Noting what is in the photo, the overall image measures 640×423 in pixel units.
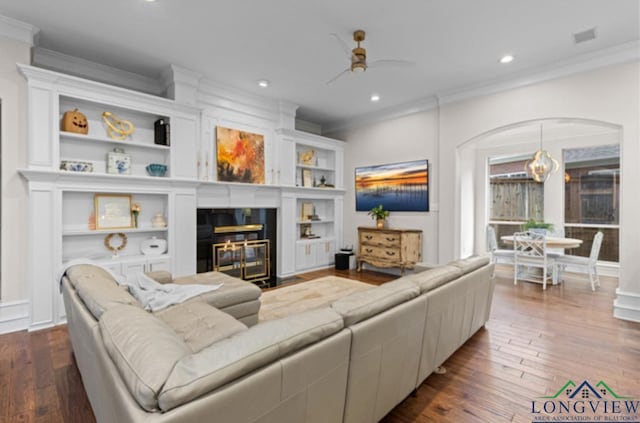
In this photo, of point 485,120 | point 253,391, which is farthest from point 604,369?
point 485,120

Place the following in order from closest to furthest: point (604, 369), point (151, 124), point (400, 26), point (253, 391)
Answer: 1. point (253, 391)
2. point (604, 369)
3. point (400, 26)
4. point (151, 124)

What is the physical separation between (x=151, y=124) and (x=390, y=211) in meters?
4.24

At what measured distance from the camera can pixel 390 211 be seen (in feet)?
19.1

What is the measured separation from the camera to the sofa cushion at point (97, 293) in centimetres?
152

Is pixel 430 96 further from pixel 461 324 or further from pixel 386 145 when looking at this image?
pixel 461 324

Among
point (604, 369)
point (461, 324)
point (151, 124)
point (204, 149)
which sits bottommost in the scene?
point (604, 369)

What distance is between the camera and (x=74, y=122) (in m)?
3.48

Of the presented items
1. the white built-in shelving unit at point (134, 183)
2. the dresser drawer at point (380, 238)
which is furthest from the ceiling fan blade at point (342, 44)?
the dresser drawer at point (380, 238)

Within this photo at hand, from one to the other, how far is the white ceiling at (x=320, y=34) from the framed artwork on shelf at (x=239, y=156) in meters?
0.81

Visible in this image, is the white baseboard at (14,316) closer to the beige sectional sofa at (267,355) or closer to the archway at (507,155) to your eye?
the beige sectional sofa at (267,355)

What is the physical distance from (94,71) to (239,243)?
3000mm

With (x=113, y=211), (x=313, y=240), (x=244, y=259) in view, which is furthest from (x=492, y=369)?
(x=113, y=211)

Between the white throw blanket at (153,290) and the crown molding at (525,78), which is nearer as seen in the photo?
the white throw blanket at (153,290)

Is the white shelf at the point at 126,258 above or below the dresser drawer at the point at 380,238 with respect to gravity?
below
